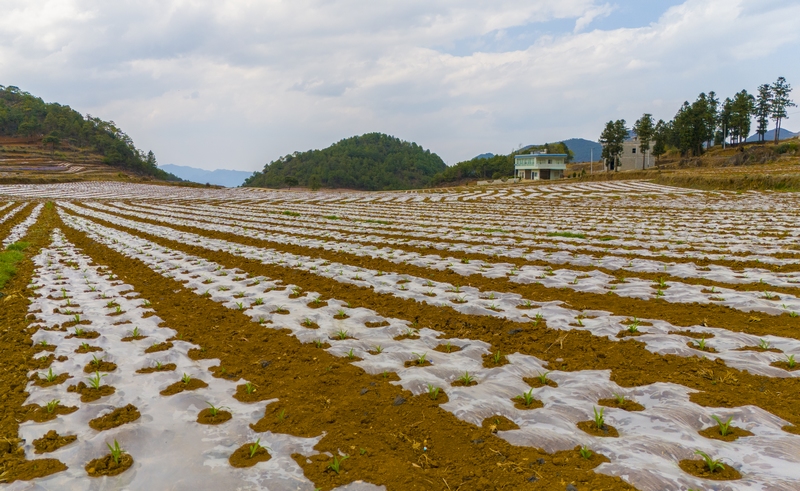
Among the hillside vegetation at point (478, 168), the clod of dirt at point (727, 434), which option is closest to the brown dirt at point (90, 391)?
the clod of dirt at point (727, 434)

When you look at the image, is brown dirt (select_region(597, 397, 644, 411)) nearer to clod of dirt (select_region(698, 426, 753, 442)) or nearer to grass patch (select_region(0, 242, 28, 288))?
clod of dirt (select_region(698, 426, 753, 442))

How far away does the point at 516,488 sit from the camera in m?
2.82

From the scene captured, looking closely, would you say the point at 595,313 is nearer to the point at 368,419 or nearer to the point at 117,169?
the point at 368,419

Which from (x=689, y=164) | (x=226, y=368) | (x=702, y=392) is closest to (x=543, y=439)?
(x=702, y=392)

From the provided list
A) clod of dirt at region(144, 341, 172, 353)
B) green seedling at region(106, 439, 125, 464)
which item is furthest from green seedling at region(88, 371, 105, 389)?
green seedling at region(106, 439, 125, 464)

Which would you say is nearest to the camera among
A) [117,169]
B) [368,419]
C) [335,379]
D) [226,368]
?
[368,419]

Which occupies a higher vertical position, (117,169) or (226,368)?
(117,169)

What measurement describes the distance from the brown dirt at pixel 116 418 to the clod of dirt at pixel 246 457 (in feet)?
3.93

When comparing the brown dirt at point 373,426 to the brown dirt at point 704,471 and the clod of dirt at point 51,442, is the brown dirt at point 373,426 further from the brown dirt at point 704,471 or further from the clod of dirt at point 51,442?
the clod of dirt at point 51,442

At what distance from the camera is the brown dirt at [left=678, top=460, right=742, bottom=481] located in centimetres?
275

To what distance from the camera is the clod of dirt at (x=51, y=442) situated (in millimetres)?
3306

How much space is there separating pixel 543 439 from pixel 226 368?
3407 millimetres

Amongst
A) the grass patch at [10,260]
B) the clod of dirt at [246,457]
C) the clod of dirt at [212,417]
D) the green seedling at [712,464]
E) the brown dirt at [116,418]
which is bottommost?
the clod of dirt at [246,457]

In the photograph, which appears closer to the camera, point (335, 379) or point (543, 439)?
point (543, 439)
